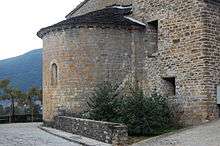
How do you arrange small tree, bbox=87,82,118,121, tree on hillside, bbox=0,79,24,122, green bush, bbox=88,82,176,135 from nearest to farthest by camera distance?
green bush, bbox=88,82,176,135 < small tree, bbox=87,82,118,121 < tree on hillside, bbox=0,79,24,122

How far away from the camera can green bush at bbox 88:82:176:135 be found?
16.0 meters

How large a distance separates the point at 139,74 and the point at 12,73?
6408 cm

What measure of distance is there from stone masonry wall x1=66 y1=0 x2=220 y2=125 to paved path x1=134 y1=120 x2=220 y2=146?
5.05ft

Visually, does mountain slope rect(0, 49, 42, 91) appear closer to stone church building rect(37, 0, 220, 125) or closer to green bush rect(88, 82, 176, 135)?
stone church building rect(37, 0, 220, 125)

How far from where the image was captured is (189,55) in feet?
56.4

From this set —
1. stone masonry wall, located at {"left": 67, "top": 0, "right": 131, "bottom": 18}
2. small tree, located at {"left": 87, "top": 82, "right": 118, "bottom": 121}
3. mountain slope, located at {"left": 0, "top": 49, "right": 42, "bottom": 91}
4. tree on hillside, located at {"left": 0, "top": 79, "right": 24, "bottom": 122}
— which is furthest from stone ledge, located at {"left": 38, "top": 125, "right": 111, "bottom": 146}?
mountain slope, located at {"left": 0, "top": 49, "right": 42, "bottom": 91}

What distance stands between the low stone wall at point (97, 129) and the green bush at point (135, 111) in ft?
2.64

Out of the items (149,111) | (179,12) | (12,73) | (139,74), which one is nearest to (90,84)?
(139,74)

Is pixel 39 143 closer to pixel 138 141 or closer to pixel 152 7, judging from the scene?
pixel 138 141

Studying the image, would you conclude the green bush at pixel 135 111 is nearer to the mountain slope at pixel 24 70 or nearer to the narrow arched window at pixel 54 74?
the narrow arched window at pixel 54 74

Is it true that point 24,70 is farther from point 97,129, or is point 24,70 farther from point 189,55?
point 97,129

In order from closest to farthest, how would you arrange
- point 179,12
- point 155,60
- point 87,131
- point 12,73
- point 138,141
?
point 138,141 < point 87,131 < point 179,12 < point 155,60 < point 12,73

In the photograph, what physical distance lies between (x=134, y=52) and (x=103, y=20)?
81.7 inches

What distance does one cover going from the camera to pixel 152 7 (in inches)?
759
